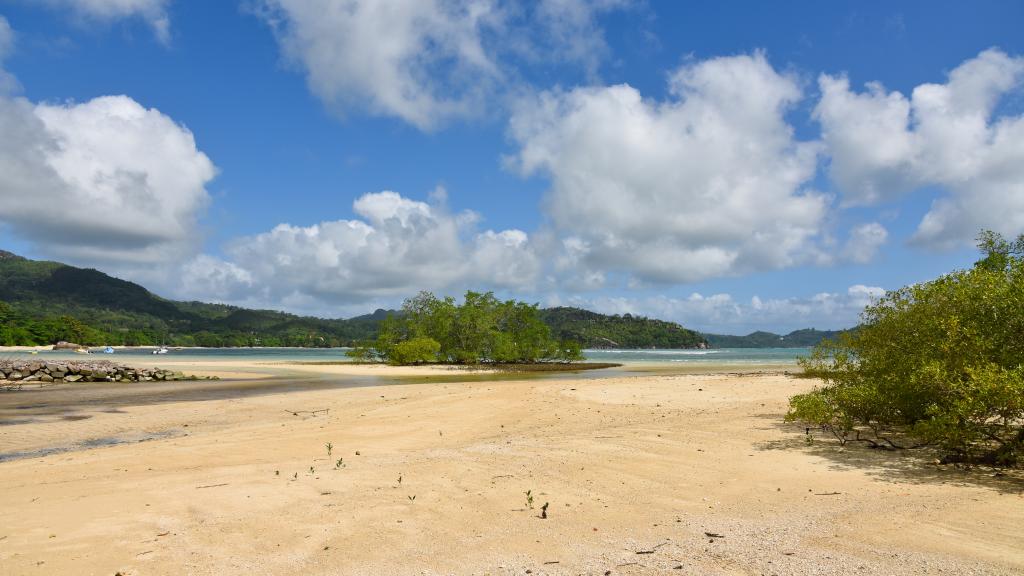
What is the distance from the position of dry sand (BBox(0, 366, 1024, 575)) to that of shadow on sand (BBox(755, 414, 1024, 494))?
0.21ft

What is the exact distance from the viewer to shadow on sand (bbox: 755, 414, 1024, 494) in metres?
8.11

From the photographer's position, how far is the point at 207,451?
1220 cm

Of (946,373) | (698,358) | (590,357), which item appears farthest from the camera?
(590,357)

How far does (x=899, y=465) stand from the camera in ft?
30.5

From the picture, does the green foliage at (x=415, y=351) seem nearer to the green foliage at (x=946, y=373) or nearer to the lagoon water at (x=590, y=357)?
the lagoon water at (x=590, y=357)

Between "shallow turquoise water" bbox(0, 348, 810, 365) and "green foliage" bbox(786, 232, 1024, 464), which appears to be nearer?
"green foliage" bbox(786, 232, 1024, 464)

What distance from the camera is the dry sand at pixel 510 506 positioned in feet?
17.7

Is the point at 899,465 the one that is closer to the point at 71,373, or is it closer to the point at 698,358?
the point at 71,373

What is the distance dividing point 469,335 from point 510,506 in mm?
68242

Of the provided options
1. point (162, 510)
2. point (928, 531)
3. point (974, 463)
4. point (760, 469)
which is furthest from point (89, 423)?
point (974, 463)

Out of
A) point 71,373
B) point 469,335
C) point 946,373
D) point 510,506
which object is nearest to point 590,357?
point 469,335

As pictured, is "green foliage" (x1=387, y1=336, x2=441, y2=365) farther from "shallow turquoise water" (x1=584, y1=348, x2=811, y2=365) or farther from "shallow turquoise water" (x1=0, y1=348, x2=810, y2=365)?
"shallow turquoise water" (x1=584, y1=348, x2=811, y2=365)

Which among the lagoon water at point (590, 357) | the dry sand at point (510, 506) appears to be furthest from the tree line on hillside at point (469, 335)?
the dry sand at point (510, 506)

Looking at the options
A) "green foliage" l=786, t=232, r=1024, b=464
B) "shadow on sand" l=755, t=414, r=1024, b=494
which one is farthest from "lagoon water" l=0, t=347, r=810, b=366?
"shadow on sand" l=755, t=414, r=1024, b=494
